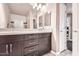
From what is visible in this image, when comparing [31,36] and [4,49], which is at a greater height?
[31,36]

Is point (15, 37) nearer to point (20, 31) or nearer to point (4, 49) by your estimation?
point (20, 31)

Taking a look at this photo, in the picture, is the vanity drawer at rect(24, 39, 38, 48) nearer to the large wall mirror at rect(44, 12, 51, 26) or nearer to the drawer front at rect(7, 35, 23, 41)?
the drawer front at rect(7, 35, 23, 41)

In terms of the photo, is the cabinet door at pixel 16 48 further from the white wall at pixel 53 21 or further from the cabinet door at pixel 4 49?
the white wall at pixel 53 21

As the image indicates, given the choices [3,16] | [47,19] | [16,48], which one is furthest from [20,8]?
[16,48]

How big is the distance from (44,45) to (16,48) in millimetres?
383

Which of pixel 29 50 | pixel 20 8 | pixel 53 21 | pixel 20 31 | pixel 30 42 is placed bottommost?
pixel 29 50

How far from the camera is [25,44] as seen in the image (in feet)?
4.90

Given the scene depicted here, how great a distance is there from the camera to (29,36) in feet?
4.91

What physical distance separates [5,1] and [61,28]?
83cm

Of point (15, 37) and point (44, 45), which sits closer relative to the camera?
point (15, 37)

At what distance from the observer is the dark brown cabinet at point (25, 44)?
143 cm

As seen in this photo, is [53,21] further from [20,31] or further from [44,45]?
[20,31]

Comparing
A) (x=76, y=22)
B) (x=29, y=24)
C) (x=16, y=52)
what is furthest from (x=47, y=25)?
(x=16, y=52)

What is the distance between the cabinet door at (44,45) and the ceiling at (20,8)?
0.44m
